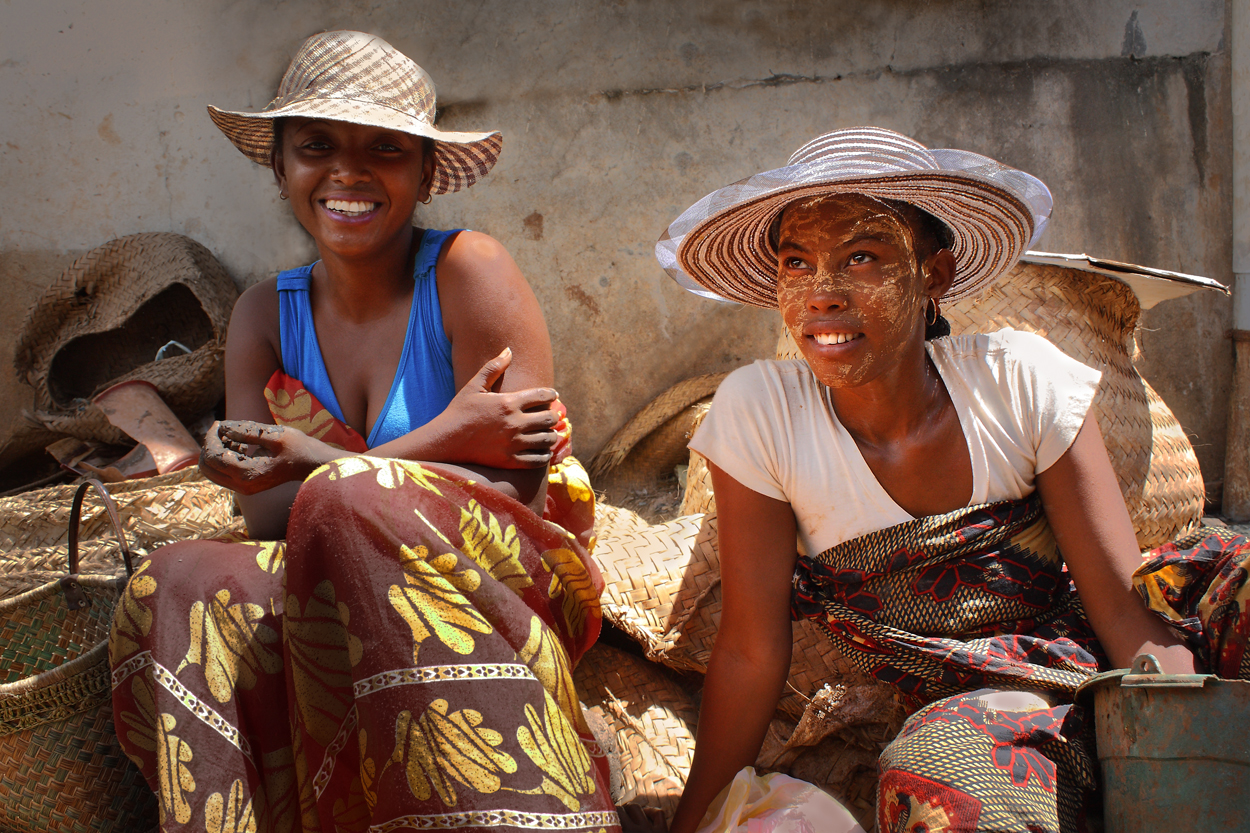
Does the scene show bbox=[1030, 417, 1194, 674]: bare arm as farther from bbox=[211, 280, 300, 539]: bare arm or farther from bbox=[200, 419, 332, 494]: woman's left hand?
bbox=[211, 280, 300, 539]: bare arm

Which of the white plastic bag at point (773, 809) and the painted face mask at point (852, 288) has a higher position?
the painted face mask at point (852, 288)

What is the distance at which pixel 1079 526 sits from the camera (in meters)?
1.67

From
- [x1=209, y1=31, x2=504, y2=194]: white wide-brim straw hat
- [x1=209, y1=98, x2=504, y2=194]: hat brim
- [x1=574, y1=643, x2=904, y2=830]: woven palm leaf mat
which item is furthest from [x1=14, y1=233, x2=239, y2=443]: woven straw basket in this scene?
[x1=574, y1=643, x2=904, y2=830]: woven palm leaf mat

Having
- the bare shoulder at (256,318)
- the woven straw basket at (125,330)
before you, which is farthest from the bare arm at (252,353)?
the woven straw basket at (125,330)

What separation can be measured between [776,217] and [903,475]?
1.94 feet

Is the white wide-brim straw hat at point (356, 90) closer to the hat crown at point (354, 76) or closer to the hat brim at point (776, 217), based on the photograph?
the hat crown at point (354, 76)

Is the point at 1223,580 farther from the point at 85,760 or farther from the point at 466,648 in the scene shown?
the point at 85,760

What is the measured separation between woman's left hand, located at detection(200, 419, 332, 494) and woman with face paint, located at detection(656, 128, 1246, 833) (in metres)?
0.80

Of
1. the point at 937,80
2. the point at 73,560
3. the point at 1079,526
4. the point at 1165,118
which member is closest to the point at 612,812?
the point at 1079,526

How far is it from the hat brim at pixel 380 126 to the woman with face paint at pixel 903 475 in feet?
2.15

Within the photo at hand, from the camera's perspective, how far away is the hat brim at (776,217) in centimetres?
163

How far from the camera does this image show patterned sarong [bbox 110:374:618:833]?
1.40m

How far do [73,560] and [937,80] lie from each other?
3449 millimetres

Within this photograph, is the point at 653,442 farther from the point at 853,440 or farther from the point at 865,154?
the point at 865,154
